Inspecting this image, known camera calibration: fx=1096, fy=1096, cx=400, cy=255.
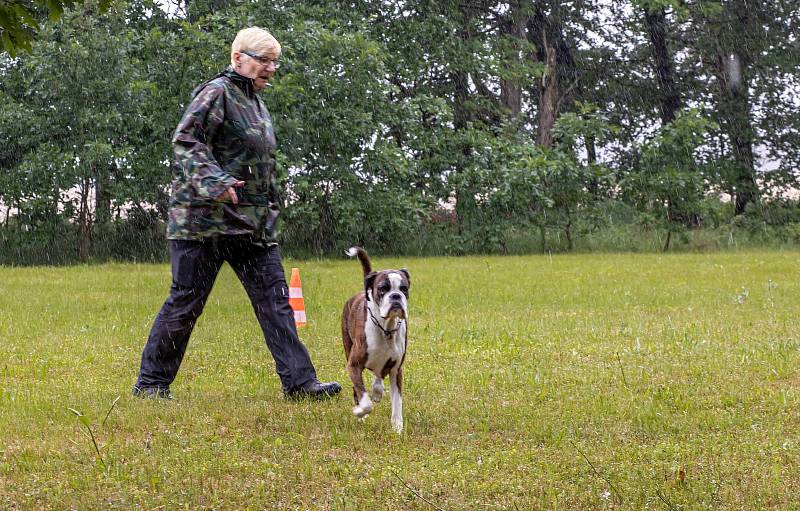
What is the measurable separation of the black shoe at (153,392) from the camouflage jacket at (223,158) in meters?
0.97

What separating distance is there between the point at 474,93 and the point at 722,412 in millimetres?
23739

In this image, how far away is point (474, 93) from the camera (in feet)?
96.6

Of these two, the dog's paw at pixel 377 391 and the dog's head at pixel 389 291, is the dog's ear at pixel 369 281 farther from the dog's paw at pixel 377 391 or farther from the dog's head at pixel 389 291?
the dog's paw at pixel 377 391

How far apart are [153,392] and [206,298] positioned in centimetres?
67

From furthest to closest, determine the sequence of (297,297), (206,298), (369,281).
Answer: (297,297)
(206,298)
(369,281)

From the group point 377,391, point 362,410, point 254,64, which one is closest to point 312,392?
point 377,391

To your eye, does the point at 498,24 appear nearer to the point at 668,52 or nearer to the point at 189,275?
the point at 668,52

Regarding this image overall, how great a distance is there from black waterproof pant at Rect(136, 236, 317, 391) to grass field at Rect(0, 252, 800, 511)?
23cm

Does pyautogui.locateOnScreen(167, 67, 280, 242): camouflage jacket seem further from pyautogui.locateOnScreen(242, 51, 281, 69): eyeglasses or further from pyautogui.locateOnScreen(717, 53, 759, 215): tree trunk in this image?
pyautogui.locateOnScreen(717, 53, 759, 215): tree trunk

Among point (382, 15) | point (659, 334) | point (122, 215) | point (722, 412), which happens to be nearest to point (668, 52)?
point (382, 15)

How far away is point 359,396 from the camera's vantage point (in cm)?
605

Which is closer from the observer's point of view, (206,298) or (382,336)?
(382,336)

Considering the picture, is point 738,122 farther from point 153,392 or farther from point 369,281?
point 153,392

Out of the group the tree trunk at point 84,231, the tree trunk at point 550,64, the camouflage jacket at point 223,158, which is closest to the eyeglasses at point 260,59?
the camouflage jacket at point 223,158
